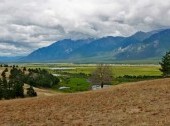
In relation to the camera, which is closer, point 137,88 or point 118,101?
point 118,101

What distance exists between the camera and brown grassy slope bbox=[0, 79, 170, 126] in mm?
29281

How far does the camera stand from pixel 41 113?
115 ft

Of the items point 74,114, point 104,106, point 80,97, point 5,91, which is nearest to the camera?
point 74,114

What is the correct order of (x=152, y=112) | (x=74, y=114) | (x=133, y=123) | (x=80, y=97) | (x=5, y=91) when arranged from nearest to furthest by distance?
(x=133, y=123), (x=152, y=112), (x=74, y=114), (x=80, y=97), (x=5, y=91)

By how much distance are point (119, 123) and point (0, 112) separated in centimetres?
1413

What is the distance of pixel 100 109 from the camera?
3400cm

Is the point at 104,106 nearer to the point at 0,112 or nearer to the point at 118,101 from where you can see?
the point at 118,101

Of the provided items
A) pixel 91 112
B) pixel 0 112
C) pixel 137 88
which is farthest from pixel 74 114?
pixel 137 88

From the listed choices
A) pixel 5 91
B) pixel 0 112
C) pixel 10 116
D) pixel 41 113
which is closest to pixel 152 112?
pixel 41 113

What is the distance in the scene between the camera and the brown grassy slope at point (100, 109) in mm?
29281

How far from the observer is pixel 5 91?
129250 millimetres

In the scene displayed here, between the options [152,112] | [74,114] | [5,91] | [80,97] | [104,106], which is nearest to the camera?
[152,112]

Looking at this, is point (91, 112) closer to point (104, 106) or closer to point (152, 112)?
point (104, 106)

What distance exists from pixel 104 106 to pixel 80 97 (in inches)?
269
